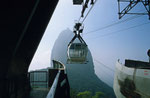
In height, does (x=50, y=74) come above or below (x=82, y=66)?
above

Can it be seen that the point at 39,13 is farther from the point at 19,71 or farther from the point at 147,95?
the point at 147,95

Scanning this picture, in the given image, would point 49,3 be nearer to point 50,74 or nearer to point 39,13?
point 39,13

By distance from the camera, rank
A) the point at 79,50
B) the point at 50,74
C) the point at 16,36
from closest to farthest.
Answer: the point at 16,36
the point at 50,74
the point at 79,50

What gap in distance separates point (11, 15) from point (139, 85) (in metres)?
12.3

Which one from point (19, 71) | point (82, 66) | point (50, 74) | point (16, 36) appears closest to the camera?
point (16, 36)

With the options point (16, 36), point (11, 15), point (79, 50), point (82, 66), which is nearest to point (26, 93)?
point (16, 36)

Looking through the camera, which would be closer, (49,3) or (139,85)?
(49,3)

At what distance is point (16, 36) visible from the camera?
4.71 metres

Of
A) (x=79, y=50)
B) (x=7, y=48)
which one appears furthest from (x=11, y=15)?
(x=79, y=50)

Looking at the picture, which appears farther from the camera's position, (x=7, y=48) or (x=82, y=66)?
(x=82, y=66)

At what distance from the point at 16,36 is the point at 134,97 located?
12.6m

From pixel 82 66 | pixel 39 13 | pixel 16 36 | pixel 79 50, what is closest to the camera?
pixel 16 36

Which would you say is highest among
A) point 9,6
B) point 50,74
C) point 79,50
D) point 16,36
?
point 9,6

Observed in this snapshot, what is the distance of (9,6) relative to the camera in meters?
4.03
